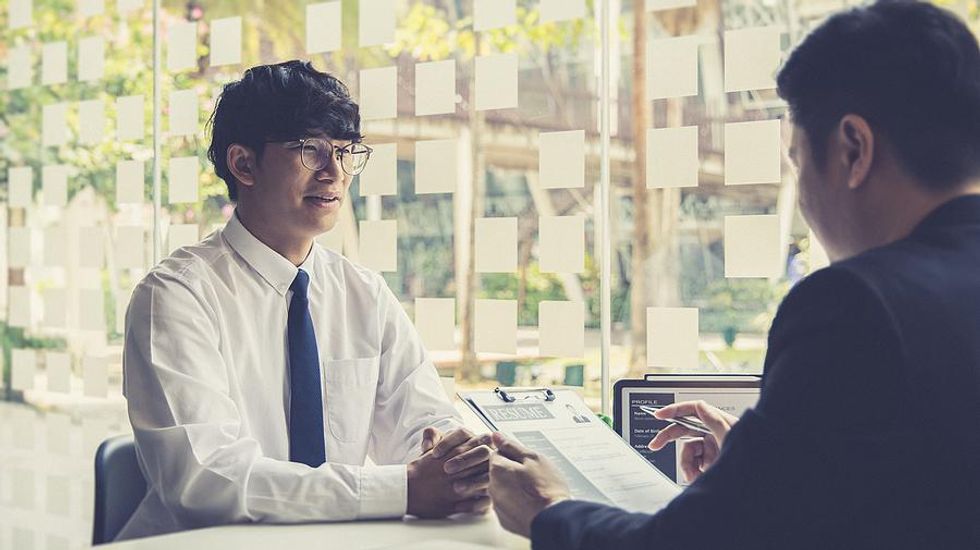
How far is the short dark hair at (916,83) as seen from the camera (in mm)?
1182

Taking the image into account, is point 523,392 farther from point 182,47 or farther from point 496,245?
point 182,47

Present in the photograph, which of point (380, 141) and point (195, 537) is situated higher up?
point (380, 141)

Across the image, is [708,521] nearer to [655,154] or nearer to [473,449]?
[473,449]

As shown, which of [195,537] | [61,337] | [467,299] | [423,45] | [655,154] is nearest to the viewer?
[195,537]

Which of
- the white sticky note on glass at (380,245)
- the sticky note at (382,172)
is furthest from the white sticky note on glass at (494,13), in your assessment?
the white sticky note on glass at (380,245)

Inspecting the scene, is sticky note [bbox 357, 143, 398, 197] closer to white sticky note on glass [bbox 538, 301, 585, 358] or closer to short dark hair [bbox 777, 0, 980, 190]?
white sticky note on glass [bbox 538, 301, 585, 358]

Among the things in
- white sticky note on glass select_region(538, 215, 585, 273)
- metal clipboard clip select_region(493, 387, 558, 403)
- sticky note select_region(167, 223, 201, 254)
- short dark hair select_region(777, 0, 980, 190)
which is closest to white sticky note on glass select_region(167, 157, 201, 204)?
sticky note select_region(167, 223, 201, 254)

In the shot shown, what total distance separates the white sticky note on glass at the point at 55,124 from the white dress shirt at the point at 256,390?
2464 millimetres

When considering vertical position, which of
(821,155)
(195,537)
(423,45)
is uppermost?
(423,45)

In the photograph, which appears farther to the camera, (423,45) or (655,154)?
(423,45)

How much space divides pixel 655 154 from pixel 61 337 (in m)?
2.93

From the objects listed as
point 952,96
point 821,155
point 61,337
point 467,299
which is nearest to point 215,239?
point 467,299

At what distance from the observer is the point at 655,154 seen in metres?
2.94

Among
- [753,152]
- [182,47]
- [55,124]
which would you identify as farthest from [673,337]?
[55,124]
